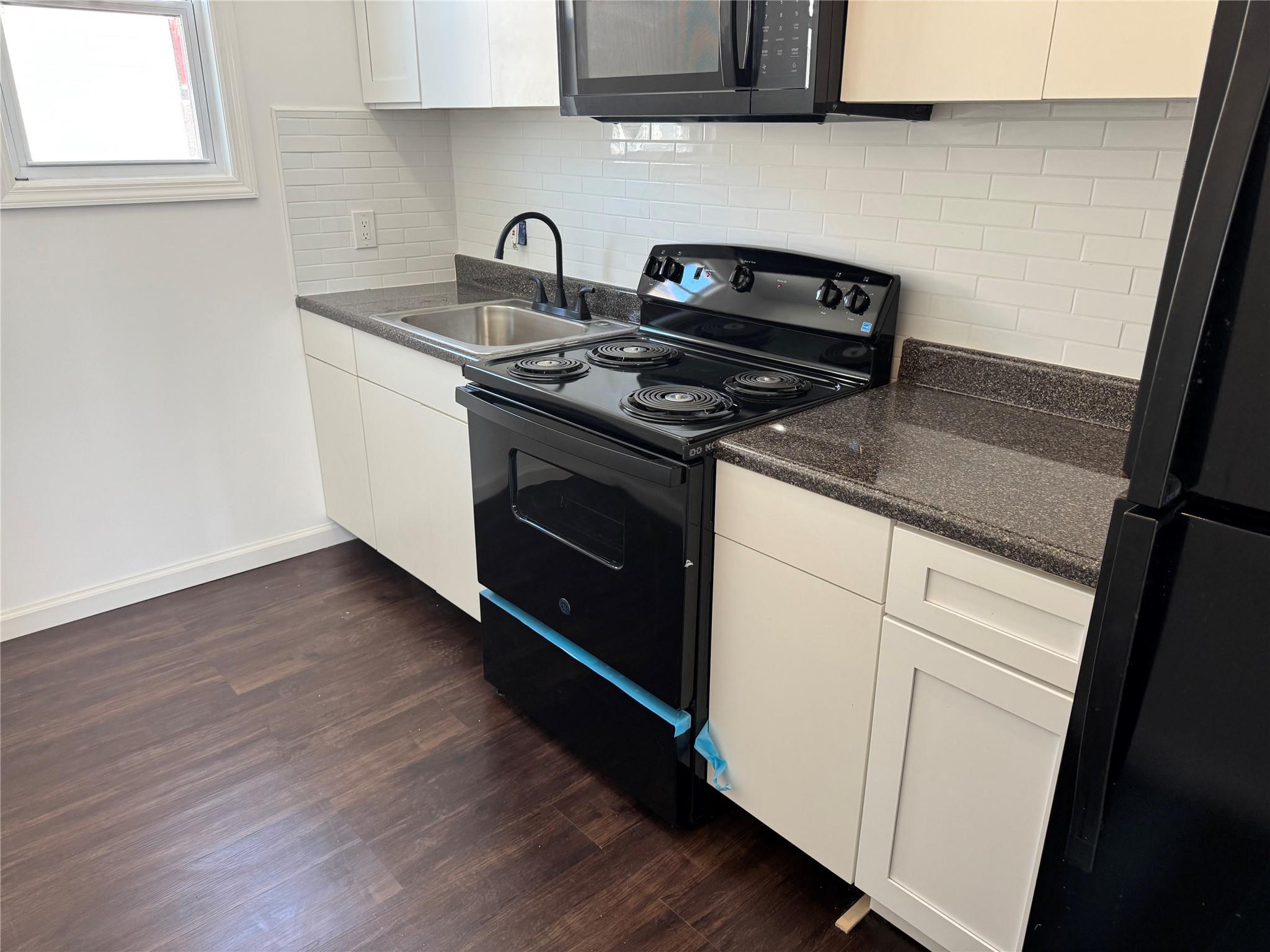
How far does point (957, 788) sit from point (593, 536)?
0.81m

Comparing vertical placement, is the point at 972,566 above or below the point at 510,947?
above

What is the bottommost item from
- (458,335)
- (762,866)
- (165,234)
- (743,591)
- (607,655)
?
(762,866)

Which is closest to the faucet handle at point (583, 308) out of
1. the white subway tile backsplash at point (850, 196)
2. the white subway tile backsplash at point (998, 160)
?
the white subway tile backsplash at point (850, 196)

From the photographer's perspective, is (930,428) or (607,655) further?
(607,655)

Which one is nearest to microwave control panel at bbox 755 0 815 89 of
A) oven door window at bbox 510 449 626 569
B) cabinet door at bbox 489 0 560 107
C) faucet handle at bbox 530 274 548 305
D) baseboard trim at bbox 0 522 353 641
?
cabinet door at bbox 489 0 560 107

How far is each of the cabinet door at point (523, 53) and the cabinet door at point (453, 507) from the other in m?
0.84

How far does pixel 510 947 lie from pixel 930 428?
4.01 ft

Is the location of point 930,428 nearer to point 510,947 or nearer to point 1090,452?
point 1090,452

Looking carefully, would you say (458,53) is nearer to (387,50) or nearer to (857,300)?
(387,50)

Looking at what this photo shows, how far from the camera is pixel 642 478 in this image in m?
1.62

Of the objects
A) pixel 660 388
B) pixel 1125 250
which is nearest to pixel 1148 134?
pixel 1125 250

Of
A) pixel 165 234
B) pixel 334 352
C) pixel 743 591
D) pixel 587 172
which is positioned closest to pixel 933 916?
pixel 743 591

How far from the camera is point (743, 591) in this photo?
163cm

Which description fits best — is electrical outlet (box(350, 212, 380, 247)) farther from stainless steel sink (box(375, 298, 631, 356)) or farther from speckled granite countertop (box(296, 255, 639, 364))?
stainless steel sink (box(375, 298, 631, 356))
